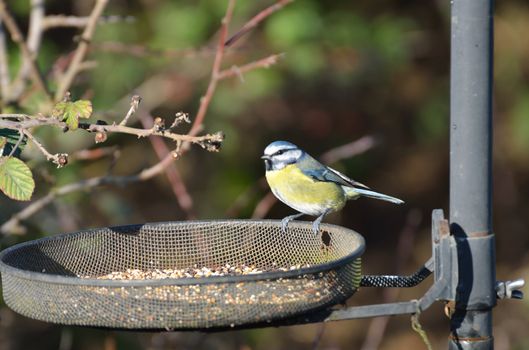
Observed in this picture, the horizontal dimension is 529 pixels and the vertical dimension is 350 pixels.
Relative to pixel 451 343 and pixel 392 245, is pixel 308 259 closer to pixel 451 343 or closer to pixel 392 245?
pixel 451 343

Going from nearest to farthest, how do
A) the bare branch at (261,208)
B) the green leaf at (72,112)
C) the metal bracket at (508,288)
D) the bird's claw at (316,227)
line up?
the green leaf at (72,112), the metal bracket at (508,288), the bird's claw at (316,227), the bare branch at (261,208)

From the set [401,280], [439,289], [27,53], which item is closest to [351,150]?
[27,53]

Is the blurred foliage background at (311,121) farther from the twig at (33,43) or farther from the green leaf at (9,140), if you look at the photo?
the green leaf at (9,140)

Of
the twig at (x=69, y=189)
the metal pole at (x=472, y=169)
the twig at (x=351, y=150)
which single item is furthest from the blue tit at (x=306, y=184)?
the metal pole at (x=472, y=169)

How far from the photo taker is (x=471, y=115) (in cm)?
245

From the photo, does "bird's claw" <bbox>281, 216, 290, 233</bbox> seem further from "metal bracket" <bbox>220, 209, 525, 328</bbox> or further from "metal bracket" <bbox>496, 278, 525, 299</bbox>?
"metal bracket" <bbox>496, 278, 525, 299</bbox>

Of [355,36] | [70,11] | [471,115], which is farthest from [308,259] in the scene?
[70,11]

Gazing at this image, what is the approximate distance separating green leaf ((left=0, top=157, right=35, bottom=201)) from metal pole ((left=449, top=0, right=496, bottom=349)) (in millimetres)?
1175

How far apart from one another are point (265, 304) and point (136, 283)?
339 mm

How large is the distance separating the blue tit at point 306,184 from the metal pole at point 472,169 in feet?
4.14

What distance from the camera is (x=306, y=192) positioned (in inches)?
150

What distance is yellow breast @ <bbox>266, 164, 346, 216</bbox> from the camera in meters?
3.80

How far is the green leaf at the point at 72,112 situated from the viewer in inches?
95.7

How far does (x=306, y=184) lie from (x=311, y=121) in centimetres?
316
